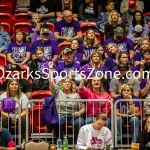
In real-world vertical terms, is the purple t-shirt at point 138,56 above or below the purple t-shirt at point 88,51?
below

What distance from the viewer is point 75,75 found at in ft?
48.1

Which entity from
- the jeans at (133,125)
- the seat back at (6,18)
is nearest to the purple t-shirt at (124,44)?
the seat back at (6,18)

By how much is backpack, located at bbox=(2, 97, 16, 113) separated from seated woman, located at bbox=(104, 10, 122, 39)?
3586mm

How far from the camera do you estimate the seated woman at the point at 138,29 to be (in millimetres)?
16484

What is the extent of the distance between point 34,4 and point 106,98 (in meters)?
4.27

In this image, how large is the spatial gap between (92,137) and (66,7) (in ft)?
15.5

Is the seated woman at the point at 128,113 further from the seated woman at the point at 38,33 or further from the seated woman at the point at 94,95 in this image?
the seated woman at the point at 38,33

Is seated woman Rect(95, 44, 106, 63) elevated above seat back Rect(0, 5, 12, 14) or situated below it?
below

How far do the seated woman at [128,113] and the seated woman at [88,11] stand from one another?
383 cm

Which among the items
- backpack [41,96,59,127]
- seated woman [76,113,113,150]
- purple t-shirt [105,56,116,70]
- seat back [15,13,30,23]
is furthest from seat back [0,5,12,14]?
seated woman [76,113,113,150]

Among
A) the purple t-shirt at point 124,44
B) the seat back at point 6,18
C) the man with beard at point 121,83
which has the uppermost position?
the seat back at point 6,18

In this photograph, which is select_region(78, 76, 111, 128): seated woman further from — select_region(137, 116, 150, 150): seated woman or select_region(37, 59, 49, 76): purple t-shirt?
select_region(37, 59, 49, 76): purple t-shirt

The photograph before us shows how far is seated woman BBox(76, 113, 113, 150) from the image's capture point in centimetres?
1317

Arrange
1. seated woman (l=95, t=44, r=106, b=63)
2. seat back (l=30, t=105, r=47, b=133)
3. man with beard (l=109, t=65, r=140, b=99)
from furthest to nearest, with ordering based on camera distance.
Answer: seated woman (l=95, t=44, r=106, b=63), man with beard (l=109, t=65, r=140, b=99), seat back (l=30, t=105, r=47, b=133)
